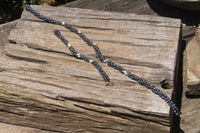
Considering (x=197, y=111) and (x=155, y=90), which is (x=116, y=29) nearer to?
(x=155, y=90)

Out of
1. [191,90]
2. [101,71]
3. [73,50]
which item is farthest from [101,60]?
[191,90]

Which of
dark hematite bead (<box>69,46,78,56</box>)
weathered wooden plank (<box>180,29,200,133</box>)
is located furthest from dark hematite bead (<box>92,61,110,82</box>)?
weathered wooden plank (<box>180,29,200,133</box>)

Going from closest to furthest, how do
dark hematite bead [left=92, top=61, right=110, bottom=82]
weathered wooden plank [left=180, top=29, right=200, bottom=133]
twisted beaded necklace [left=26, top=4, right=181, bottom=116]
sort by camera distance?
twisted beaded necklace [left=26, top=4, right=181, bottom=116] < dark hematite bead [left=92, top=61, right=110, bottom=82] < weathered wooden plank [left=180, top=29, right=200, bottom=133]

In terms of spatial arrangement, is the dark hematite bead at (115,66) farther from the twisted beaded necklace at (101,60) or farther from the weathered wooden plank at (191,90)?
the weathered wooden plank at (191,90)

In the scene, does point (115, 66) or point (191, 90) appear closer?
point (115, 66)

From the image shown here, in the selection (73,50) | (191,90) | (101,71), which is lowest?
(191,90)

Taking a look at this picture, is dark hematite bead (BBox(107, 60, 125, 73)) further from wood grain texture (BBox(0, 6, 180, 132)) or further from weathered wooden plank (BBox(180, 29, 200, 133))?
weathered wooden plank (BBox(180, 29, 200, 133))

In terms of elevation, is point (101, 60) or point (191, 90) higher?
point (101, 60)

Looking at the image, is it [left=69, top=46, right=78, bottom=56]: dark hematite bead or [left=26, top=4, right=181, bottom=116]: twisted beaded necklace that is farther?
[left=69, top=46, right=78, bottom=56]: dark hematite bead

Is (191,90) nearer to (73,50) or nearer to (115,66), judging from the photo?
(115,66)
